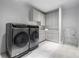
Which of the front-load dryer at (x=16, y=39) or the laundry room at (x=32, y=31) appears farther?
the laundry room at (x=32, y=31)

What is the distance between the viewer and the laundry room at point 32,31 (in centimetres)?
140

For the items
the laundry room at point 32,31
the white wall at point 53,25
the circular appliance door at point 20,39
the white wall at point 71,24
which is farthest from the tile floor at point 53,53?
the white wall at point 53,25

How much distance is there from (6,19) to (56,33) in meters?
2.73

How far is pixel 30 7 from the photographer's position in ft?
9.15

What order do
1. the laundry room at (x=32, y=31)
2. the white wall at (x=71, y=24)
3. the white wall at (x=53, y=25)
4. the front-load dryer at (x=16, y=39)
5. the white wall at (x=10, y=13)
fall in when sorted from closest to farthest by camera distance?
the front-load dryer at (x=16, y=39) → the laundry room at (x=32, y=31) → the white wall at (x=10, y=13) → the white wall at (x=71, y=24) → the white wall at (x=53, y=25)

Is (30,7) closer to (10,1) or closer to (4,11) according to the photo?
(10,1)

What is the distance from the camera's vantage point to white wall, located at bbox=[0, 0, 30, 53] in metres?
1.67

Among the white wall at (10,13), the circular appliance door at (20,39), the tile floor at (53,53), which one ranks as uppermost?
the white wall at (10,13)

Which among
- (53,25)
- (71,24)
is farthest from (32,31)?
(71,24)

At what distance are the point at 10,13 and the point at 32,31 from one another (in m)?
1.16

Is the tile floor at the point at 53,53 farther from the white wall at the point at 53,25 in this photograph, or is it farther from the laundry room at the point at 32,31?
the white wall at the point at 53,25

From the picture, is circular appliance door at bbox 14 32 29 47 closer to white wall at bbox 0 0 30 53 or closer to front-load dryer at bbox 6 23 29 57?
front-load dryer at bbox 6 23 29 57

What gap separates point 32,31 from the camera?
6.10ft

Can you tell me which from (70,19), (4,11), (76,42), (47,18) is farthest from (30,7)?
(76,42)
